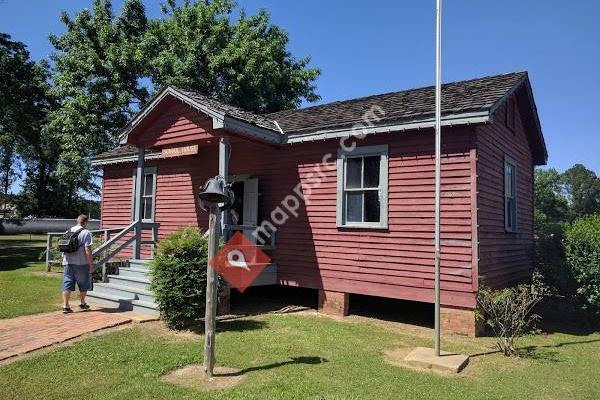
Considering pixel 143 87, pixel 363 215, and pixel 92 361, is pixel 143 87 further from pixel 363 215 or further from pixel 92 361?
pixel 92 361

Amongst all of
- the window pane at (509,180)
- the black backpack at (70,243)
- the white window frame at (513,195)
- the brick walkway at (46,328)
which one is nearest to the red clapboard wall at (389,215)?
the white window frame at (513,195)

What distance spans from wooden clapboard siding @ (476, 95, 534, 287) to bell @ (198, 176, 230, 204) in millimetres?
5015

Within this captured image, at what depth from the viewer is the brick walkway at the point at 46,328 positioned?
669 cm

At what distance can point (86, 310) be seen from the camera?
919 cm

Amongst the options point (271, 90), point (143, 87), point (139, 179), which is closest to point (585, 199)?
point (271, 90)

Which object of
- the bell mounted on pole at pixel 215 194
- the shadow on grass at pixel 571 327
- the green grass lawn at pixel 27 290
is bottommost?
the shadow on grass at pixel 571 327

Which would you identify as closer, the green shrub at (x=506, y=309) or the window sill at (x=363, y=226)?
the green shrub at (x=506, y=309)

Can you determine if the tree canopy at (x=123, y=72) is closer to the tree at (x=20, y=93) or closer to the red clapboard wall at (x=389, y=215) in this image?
the tree at (x=20, y=93)

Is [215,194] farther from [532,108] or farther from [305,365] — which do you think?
[532,108]

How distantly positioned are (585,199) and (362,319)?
104m

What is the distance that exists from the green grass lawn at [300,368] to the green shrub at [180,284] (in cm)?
35

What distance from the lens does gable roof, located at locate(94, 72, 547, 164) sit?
27.3 feet

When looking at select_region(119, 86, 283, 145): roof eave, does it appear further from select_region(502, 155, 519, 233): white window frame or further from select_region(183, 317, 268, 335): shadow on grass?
select_region(502, 155, 519, 233): white window frame

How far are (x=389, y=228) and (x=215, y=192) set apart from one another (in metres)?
4.55
